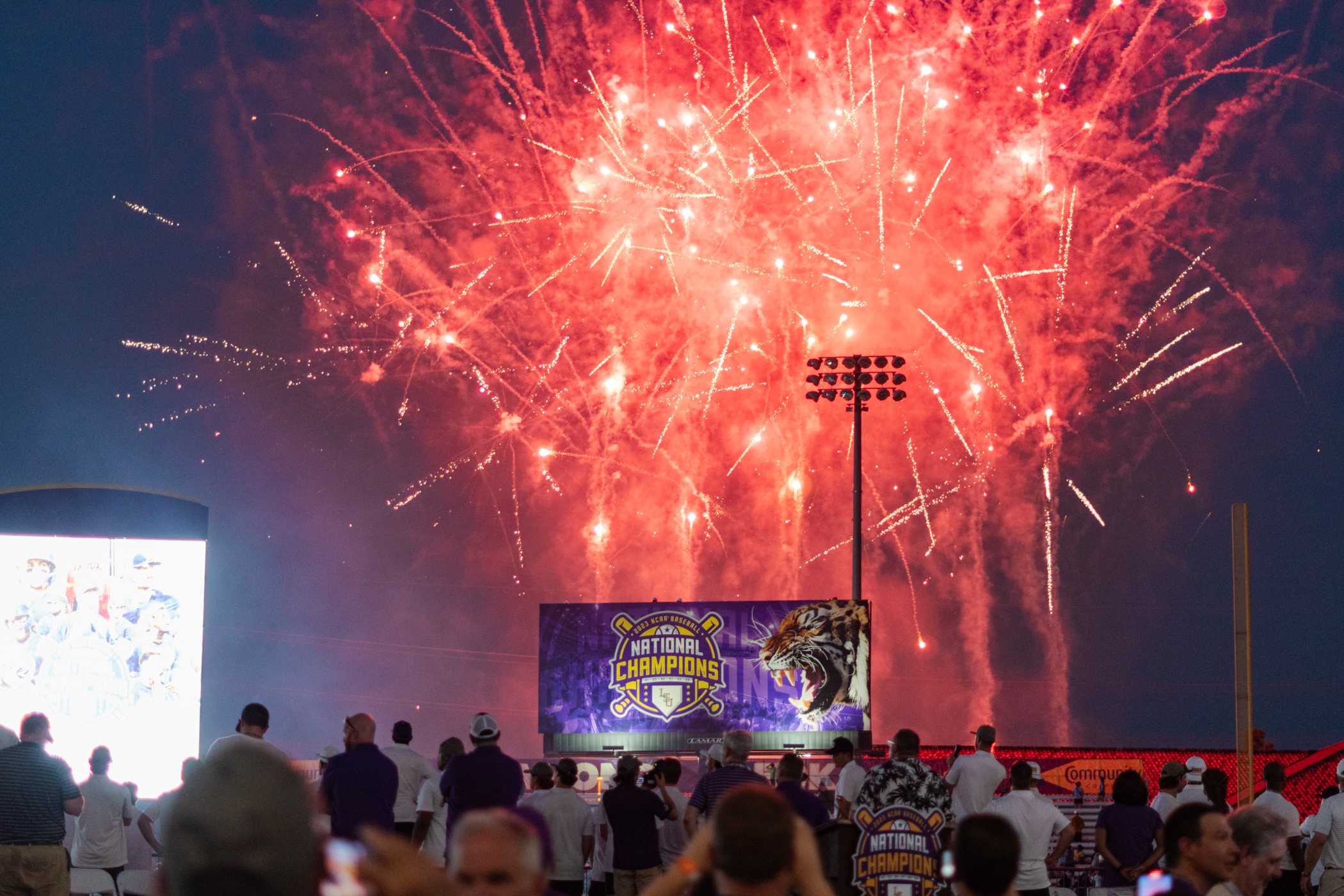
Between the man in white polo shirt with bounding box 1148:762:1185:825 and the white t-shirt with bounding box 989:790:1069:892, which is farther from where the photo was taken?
the man in white polo shirt with bounding box 1148:762:1185:825

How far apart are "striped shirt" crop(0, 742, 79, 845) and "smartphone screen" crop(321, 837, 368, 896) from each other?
8.35 metres

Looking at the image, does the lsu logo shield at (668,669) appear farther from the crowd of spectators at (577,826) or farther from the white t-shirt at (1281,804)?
the white t-shirt at (1281,804)

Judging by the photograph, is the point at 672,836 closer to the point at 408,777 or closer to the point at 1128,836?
the point at 408,777

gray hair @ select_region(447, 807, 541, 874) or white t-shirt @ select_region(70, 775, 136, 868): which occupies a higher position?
gray hair @ select_region(447, 807, 541, 874)

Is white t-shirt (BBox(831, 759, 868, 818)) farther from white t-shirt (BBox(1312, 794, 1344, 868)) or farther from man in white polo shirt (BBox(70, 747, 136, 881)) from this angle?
man in white polo shirt (BBox(70, 747, 136, 881))

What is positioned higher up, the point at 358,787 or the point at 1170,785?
the point at 358,787

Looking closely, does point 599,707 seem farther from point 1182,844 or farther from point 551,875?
point 1182,844

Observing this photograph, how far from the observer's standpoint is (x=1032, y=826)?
10508 mm

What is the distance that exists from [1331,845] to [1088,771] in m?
9.85

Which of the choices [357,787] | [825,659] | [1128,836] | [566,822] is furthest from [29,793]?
[825,659]

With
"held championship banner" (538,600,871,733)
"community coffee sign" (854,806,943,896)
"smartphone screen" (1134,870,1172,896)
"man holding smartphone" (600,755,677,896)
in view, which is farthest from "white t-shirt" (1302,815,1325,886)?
"held championship banner" (538,600,871,733)

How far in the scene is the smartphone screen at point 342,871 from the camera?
241cm

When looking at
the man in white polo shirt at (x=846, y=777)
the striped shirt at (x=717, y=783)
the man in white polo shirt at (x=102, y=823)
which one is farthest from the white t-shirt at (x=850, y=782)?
the man in white polo shirt at (x=102, y=823)

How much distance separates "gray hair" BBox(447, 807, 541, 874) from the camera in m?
3.08
